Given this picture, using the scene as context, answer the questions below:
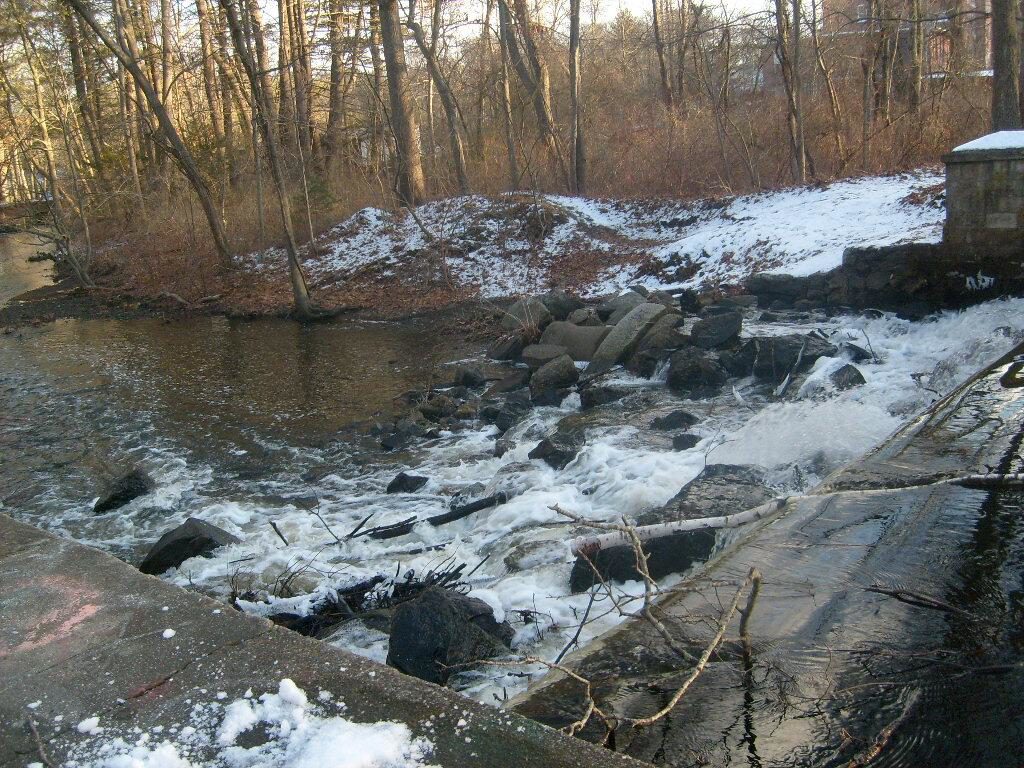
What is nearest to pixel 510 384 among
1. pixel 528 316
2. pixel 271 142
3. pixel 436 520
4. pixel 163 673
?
pixel 528 316

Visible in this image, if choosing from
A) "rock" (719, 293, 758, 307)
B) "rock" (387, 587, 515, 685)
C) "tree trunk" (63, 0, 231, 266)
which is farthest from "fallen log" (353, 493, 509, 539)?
"tree trunk" (63, 0, 231, 266)

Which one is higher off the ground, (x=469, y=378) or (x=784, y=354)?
(x=784, y=354)

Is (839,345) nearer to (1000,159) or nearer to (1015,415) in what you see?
(1000,159)

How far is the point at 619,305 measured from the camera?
50.8ft

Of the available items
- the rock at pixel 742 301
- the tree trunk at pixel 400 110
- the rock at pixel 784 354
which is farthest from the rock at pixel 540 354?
the tree trunk at pixel 400 110

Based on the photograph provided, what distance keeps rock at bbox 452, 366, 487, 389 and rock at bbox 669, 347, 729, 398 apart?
3.15 metres

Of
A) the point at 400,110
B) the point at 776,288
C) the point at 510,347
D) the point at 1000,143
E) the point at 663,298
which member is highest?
the point at 400,110

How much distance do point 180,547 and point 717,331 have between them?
8.24 metres

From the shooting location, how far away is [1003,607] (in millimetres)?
4133

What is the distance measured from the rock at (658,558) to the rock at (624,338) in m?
6.99

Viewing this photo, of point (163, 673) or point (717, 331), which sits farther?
point (717, 331)

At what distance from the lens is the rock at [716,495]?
663cm

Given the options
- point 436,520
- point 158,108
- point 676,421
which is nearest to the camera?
point 436,520

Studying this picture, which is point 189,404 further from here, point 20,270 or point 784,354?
point 20,270
